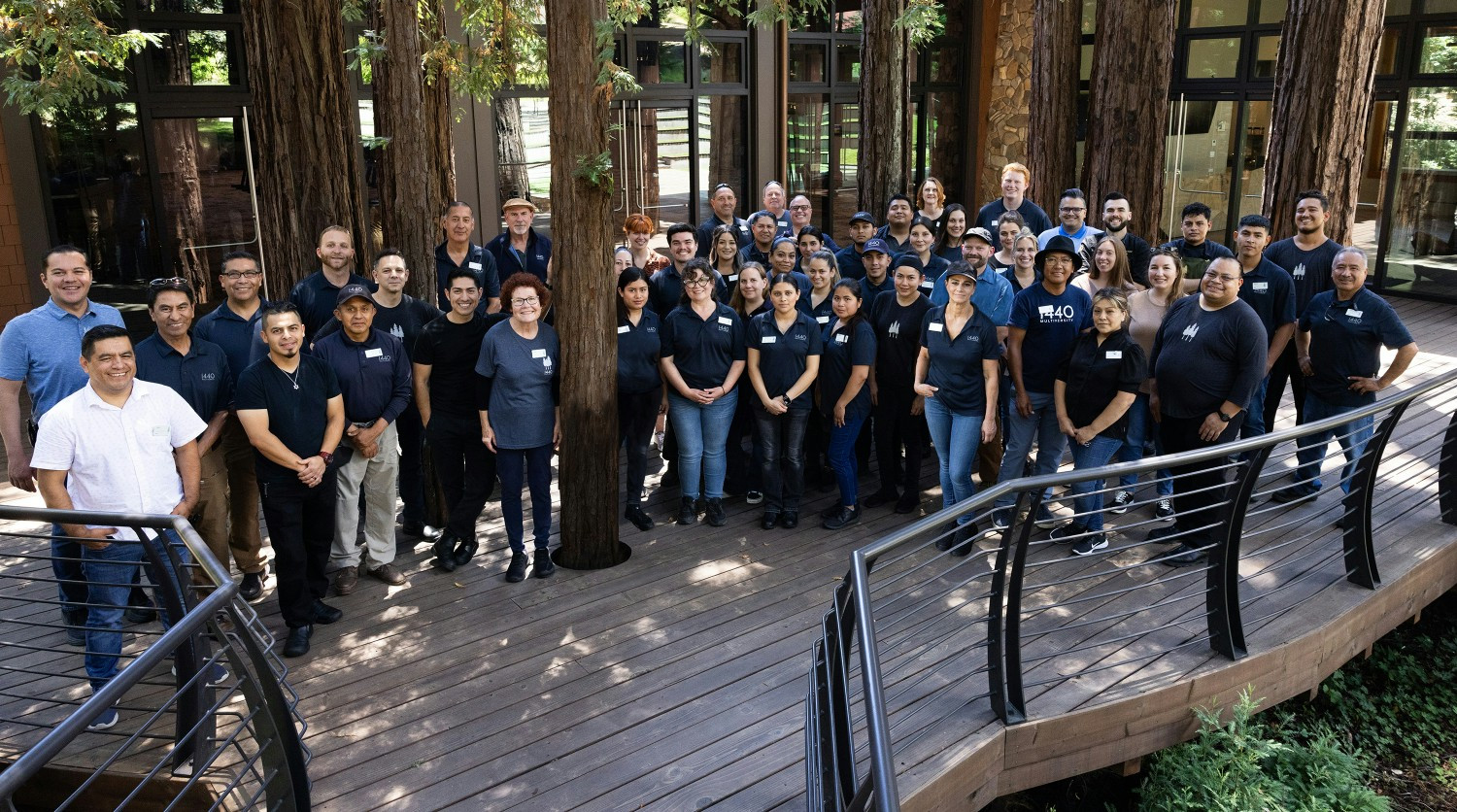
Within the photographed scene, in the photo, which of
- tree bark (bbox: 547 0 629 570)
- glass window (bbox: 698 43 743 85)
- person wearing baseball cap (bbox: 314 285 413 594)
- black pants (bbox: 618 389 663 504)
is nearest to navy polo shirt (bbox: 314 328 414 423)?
person wearing baseball cap (bbox: 314 285 413 594)

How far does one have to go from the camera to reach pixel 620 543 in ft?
20.7

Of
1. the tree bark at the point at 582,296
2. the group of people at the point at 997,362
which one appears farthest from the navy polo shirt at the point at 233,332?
the group of people at the point at 997,362

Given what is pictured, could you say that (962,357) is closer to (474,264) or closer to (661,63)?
(474,264)

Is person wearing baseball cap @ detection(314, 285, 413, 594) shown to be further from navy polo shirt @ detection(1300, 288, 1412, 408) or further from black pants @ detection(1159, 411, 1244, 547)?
navy polo shirt @ detection(1300, 288, 1412, 408)

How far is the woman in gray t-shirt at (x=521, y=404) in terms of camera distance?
575 cm

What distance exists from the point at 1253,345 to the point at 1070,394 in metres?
0.91

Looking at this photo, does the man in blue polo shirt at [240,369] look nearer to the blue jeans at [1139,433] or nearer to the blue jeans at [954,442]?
the blue jeans at [954,442]

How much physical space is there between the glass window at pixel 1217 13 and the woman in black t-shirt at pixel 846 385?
32.5ft

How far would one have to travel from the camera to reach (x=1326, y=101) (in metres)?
8.00

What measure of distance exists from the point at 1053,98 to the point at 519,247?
478 centimetres

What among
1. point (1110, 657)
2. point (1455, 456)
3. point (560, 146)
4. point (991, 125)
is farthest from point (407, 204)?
point (991, 125)

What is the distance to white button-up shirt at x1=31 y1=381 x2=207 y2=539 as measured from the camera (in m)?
4.33

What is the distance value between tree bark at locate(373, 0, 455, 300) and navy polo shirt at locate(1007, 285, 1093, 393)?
12.5 ft

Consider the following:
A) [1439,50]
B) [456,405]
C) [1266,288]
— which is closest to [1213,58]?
[1439,50]
